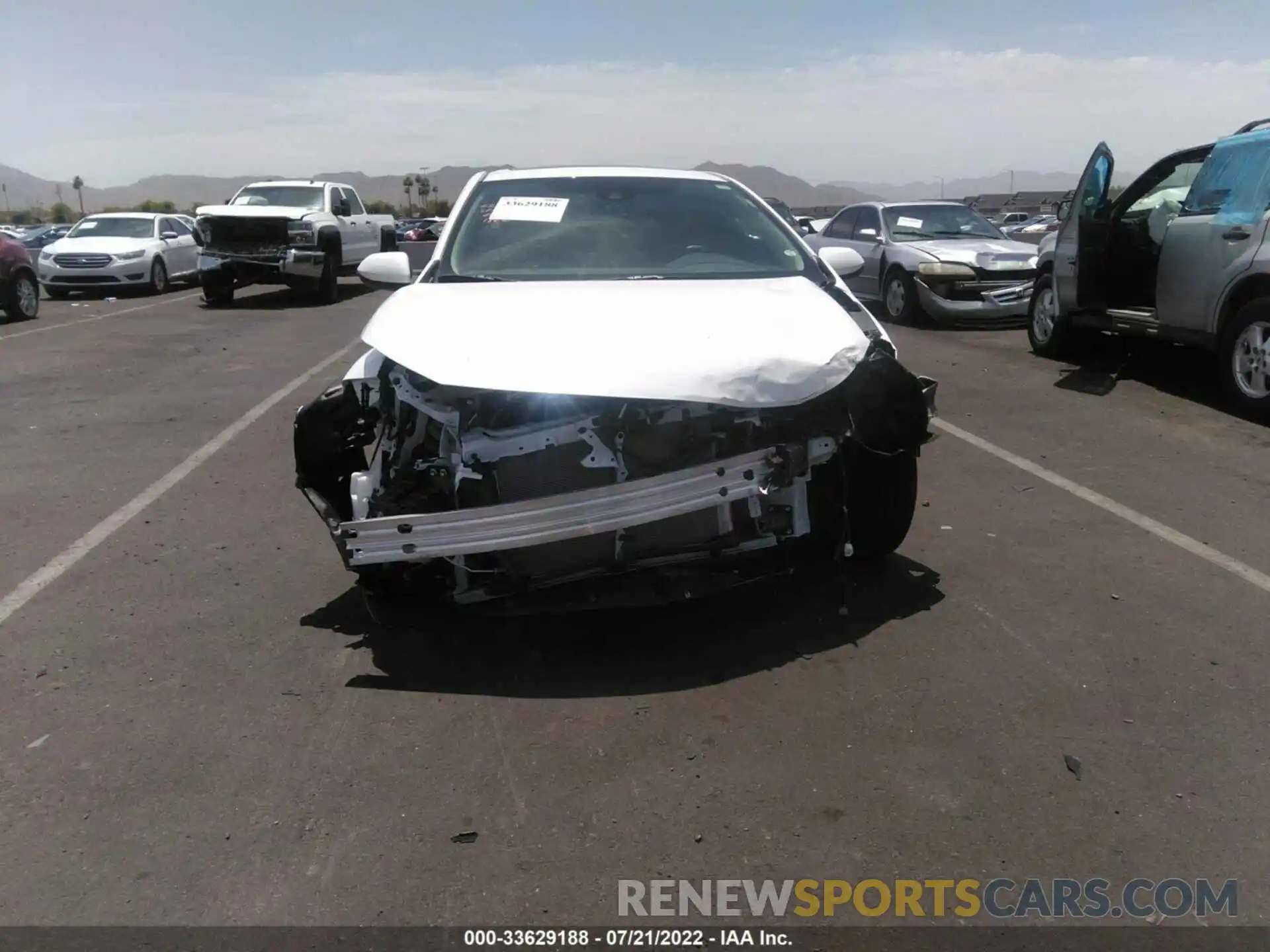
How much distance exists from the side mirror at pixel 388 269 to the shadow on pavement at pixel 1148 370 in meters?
5.96

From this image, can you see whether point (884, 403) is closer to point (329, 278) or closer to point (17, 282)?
point (17, 282)

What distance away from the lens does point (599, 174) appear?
563 centimetres

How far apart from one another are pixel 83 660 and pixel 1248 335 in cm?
751

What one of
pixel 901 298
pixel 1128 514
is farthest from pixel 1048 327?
pixel 1128 514

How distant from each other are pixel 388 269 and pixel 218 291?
43.5 feet

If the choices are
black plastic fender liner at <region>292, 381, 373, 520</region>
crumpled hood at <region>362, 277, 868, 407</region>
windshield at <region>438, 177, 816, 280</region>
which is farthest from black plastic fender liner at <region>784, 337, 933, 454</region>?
black plastic fender liner at <region>292, 381, 373, 520</region>

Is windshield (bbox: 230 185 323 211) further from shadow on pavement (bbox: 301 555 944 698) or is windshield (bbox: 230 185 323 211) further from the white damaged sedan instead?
shadow on pavement (bbox: 301 555 944 698)

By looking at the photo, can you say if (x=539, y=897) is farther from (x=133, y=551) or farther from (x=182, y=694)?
(x=133, y=551)

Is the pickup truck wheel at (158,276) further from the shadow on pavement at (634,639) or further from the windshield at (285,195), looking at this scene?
the shadow on pavement at (634,639)

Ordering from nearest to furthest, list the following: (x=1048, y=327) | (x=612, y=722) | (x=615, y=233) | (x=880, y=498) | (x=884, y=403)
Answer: (x=612, y=722) → (x=884, y=403) → (x=880, y=498) → (x=615, y=233) → (x=1048, y=327)

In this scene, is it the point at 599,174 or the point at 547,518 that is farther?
the point at 599,174

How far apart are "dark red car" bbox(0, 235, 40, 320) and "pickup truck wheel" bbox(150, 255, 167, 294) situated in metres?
4.26

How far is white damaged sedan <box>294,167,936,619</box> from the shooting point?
3.50 meters

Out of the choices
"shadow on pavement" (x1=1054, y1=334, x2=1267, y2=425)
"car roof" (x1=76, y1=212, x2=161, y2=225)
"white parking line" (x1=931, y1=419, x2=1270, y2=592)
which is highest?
"car roof" (x1=76, y1=212, x2=161, y2=225)
